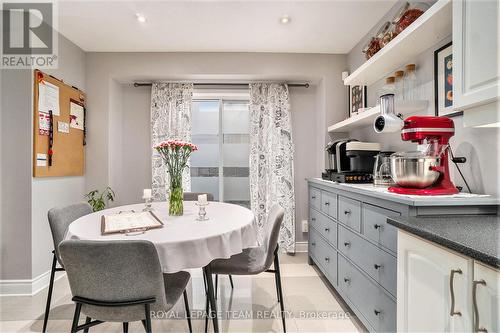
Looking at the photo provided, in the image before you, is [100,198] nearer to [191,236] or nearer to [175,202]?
[175,202]

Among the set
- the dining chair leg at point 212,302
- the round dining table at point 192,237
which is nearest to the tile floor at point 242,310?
the dining chair leg at point 212,302

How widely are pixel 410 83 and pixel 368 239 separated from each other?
4.27ft

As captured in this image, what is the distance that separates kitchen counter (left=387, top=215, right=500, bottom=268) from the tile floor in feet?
3.86

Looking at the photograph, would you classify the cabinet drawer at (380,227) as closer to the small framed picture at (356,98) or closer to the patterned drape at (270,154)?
the small framed picture at (356,98)

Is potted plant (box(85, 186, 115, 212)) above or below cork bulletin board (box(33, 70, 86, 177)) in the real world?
below

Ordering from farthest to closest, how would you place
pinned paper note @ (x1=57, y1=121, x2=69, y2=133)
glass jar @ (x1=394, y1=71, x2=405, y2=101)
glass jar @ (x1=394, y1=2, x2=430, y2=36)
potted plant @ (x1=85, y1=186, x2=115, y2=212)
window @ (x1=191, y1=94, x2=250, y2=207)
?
window @ (x1=191, y1=94, x2=250, y2=207), potted plant @ (x1=85, y1=186, x2=115, y2=212), pinned paper note @ (x1=57, y1=121, x2=69, y2=133), glass jar @ (x1=394, y1=71, x2=405, y2=101), glass jar @ (x1=394, y1=2, x2=430, y2=36)

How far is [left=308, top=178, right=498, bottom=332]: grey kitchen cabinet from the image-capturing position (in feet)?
4.10

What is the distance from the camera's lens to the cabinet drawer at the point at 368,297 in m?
1.46

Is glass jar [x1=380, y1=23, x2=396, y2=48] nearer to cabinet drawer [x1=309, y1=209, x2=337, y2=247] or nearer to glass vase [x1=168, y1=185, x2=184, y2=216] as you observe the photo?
cabinet drawer [x1=309, y1=209, x2=337, y2=247]

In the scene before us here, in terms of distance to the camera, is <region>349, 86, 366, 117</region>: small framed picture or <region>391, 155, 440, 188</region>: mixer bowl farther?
<region>349, 86, 366, 117</region>: small framed picture

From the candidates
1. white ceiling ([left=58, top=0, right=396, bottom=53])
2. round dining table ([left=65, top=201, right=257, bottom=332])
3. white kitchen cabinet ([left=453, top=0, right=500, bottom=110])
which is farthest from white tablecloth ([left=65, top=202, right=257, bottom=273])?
white ceiling ([left=58, top=0, right=396, bottom=53])

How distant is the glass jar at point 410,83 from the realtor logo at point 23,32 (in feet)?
10.0

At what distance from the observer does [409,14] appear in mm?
1787

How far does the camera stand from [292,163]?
3441 mm
